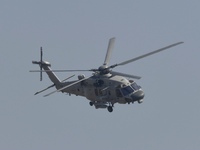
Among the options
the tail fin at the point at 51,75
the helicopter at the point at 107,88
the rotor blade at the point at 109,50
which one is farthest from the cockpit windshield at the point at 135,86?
the tail fin at the point at 51,75

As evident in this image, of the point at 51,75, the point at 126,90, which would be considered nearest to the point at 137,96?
the point at 126,90

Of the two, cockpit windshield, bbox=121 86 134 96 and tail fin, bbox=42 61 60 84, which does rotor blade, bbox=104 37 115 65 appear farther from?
tail fin, bbox=42 61 60 84

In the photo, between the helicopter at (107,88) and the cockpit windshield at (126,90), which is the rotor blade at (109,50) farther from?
the cockpit windshield at (126,90)

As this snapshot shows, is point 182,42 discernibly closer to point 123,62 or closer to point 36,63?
point 123,62

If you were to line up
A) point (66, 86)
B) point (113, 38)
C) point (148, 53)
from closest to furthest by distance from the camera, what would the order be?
point (148, 53), point (66, 86), point (113, 38)

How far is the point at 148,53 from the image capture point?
8688 centimetres

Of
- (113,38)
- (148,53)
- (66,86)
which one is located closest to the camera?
(148,53)

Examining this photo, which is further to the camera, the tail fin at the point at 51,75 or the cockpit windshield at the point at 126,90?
the tail fin at the point at 51,75

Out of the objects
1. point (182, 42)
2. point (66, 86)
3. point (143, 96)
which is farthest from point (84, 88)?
point (182, 42)

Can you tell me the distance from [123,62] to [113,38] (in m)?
13.5

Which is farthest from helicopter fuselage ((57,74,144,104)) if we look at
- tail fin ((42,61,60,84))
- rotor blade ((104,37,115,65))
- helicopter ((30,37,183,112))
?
tail fin ((42,61,60,84))

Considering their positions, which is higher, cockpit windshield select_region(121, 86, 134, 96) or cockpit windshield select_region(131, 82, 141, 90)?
cockpit windshield select_region(131, 82, 141, 90)

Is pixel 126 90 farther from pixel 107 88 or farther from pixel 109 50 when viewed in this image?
pixel 109 50

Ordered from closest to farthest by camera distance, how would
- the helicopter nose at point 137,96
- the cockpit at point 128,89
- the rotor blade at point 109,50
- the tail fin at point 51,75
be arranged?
the helicopter nose at point 137,96
the cockpit at point 128,89
the rotor blade at point 109,50
the tail fin at point 51,75
